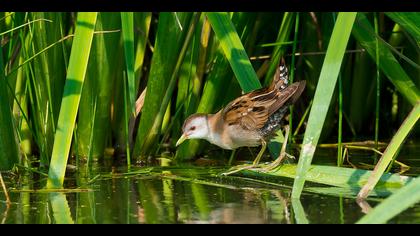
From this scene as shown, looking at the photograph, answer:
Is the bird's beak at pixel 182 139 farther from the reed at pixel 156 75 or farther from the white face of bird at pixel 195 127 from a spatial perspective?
the reed at pixel 156 75

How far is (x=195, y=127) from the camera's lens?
541 centimetres

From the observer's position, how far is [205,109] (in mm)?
5691

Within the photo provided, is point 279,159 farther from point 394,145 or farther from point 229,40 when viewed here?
point 394,145

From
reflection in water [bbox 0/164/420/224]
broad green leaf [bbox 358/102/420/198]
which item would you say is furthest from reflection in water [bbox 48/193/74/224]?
broad green leaf [bbox 358/102/420/198]

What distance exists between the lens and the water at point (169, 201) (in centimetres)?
→ 396

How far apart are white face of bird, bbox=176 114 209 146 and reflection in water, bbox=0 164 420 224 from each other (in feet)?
1.17

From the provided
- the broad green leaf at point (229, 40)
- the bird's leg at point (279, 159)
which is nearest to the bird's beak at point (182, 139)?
the bird's leg at point (279, 159)

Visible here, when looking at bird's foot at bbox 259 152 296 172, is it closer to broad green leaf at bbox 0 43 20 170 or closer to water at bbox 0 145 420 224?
water at bbox 0 145 420 224
